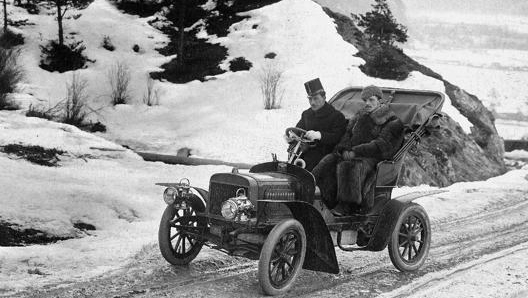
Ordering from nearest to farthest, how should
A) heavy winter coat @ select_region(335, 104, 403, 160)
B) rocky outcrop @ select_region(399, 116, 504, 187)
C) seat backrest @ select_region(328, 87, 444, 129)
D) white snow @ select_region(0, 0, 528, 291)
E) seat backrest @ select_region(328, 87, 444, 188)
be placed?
1. heavy winter coat @ select_region(335, 104, 403, 160)
2. seat backrest @ select_region(328, 87, 444, 188)
3. seat backrest @ select_region(328, 87, 444, 129)
4. white snow @ select_region(0, 0, 528, 291)
5. rocky outcrop @ select_region(399, 116, 504, 187)

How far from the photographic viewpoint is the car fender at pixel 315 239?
21.6 ft

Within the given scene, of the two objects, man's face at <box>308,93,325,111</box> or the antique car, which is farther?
man's face at <box>308,93,325,111</box>

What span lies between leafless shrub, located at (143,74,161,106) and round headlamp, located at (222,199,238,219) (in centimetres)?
1608

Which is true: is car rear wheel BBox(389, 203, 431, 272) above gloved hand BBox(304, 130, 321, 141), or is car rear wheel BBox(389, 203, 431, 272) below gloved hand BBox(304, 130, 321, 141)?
below

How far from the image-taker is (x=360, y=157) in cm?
752

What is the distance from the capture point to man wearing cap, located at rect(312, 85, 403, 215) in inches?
287

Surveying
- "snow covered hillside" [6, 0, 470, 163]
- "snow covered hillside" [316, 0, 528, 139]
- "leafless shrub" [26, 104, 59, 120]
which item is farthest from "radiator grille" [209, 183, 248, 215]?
"snow covered hillside" [316, 0, 528, 139]

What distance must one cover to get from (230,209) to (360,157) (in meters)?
2.09

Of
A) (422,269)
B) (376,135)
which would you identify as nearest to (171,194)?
(376,135)

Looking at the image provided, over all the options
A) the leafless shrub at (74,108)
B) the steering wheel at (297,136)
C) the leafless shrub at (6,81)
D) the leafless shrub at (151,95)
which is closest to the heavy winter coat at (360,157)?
the steering wheel at (297,136)

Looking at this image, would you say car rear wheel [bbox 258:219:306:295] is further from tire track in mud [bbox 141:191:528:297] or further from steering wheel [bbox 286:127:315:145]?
steering wheel [bbox 286:127:315:145]

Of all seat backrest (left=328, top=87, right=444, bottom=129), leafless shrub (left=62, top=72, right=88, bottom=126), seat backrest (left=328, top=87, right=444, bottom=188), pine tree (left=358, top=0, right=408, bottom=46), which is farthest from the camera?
pine tree (left=358, top=0, right=408, bottom=46)

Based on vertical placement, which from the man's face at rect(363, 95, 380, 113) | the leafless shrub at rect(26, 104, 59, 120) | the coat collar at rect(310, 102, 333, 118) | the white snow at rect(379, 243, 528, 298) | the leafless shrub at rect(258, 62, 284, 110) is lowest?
the white snow at rect(379, 243, 528, 298)

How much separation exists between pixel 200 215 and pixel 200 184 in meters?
5.70
